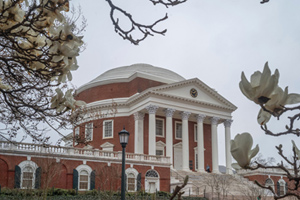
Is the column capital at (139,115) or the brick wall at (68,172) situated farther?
the column capital at (139,115)

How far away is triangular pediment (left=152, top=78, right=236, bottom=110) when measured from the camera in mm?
37062

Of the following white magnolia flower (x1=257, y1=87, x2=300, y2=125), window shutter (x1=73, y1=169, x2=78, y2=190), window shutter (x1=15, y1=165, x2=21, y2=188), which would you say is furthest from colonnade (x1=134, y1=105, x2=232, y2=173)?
white magnolia flower (x1=257, y1=87, x2=300, y2=125)

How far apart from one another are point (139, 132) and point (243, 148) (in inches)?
1412

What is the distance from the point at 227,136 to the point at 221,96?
464 cm

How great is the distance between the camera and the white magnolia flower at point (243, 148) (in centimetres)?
176

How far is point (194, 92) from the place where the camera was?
38875 mm

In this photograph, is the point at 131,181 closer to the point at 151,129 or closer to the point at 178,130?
the point at 151,129

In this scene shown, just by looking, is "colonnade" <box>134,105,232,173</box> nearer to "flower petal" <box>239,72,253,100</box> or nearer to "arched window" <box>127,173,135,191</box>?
"arched window" <box>127,173,135,191</box>

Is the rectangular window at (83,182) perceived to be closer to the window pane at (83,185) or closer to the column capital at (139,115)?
the window pane at (83,185)

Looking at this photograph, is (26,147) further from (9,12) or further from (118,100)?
(9,12)

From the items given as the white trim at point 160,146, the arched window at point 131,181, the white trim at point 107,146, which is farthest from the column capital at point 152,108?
the arched window at point 131,181

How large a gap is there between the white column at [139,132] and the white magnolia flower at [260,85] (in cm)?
3522

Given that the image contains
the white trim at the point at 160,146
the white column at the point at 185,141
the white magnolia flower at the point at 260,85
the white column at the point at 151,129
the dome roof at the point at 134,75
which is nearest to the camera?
the white magnolia flower at the point at 260,85

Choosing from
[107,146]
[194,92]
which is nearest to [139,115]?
[107,146]
